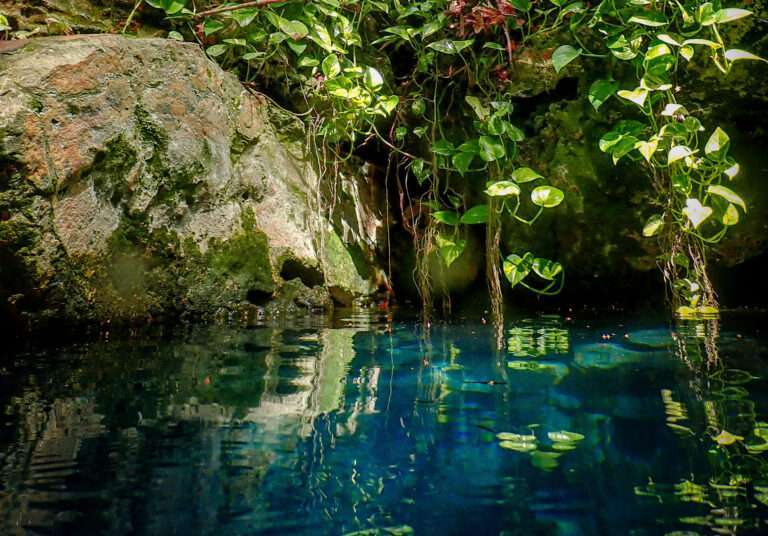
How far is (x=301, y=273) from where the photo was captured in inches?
116

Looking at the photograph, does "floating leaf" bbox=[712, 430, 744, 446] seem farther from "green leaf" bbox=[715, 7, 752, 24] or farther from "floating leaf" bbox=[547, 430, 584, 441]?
"green leaf" bbox=[715, 7, 752, 24]

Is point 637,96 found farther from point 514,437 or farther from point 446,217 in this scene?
point 514,437

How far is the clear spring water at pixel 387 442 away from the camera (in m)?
0.73

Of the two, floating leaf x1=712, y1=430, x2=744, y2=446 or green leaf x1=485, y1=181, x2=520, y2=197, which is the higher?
green leaf x1=485, y1=181, x2=520, y2=197

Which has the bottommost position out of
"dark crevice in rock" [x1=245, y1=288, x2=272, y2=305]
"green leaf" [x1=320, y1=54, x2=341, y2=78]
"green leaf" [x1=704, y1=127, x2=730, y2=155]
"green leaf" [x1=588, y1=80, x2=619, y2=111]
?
"dark crevice in rock" [x1=245, y1=288, x2=272, y2=305]

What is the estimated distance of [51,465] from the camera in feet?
2.88

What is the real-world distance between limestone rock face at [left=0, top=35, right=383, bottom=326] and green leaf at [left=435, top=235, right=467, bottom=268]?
0.52 metres

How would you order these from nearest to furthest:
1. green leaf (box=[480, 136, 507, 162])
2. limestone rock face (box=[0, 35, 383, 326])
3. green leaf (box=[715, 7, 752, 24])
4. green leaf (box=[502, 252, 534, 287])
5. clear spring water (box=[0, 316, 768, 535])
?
1. clear spring water (box=[0, 316, 768, 535])
2. limestone rock face (box=[0, 35, 383, 326])
3. green leaf (box=[715, 7, 752, 24])
4. green leaf (box=[502, 252, 534, 287])
5. green leaf (box=[480, 136, 507, 162])

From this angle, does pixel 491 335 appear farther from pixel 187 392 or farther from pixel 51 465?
pixel 51 465

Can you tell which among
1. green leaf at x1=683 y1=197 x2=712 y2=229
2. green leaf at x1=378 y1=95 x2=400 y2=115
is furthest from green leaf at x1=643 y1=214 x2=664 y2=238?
green leaf at x1=378 y1=95 x2=400 y2=115

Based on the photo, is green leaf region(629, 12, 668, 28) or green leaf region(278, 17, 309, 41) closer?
green leaf region(629, 12, 668, 28)

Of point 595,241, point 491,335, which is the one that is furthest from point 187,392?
point 595,241

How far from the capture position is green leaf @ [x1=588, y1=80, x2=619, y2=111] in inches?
101

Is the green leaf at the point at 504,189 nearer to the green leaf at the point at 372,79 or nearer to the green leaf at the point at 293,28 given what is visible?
the green leaf at the point at 372,79
